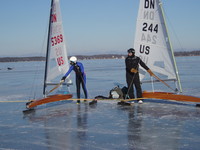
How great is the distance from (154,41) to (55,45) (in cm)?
288

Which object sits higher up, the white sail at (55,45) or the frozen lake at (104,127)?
the white sail at (55,45)

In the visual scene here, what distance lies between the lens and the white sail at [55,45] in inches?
301

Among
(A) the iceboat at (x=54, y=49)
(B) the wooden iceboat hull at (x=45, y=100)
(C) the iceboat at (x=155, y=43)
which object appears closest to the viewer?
(B) the wooden iceboat hull at (x=45, y=100)

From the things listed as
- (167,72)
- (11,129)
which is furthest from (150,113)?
(11,129)

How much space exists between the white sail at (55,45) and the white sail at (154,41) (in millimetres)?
2242

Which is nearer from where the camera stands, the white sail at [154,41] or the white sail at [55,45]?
the white sail at [154,41]

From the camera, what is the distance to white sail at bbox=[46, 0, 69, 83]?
7.65m

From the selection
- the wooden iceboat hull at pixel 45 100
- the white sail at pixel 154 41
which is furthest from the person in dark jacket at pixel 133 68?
the wooden iceboat hull at pixel 45 100

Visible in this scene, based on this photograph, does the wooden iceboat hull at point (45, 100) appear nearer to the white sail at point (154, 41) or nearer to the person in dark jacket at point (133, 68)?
the person in dark jacket at point (133, 68)

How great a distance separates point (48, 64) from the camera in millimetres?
7691

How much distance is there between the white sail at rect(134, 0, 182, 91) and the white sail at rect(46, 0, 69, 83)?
2.24 metres

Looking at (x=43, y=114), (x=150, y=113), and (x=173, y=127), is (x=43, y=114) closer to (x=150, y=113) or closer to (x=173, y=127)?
(x=150, y=113)

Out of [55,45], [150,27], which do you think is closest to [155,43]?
[150,27]

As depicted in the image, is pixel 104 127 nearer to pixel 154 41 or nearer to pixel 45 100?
pixel 45 100
